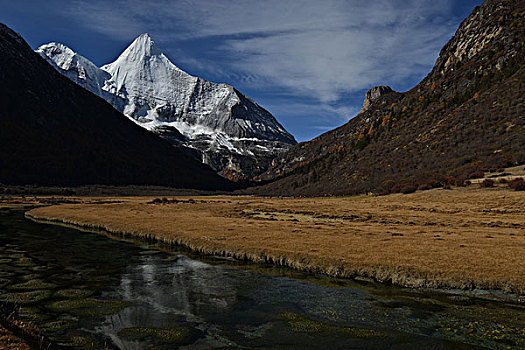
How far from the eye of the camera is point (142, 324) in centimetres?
1608

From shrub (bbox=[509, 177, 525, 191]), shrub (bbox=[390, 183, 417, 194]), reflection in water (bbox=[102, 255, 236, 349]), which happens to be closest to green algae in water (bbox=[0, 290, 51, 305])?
reflection in water (bbox=[102, 255, 236, 349])

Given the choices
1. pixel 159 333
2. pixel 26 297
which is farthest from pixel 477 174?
pixel 26 297

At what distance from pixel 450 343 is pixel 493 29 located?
19249cm

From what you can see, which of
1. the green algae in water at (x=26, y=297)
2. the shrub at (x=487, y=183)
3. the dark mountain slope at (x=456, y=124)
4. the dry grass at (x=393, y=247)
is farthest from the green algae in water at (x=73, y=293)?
the dark mountain slope at (x=456, y=124)

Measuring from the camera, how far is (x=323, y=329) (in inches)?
614

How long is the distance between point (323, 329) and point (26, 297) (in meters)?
16.2

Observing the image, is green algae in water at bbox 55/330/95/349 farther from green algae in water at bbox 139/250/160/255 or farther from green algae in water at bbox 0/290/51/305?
green algae in water at bbox 139/250/160/255

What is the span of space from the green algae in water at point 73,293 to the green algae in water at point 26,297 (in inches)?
25.8

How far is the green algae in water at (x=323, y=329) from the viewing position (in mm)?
14867

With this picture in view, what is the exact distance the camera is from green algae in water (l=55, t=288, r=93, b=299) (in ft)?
65.8

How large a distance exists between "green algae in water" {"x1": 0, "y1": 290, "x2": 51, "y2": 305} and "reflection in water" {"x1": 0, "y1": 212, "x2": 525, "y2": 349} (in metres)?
0.07

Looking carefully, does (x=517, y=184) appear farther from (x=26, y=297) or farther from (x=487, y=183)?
(x=26, y=297)

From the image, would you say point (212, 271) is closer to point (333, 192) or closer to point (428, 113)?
point (333, 192)

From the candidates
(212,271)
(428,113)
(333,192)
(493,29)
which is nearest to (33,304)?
Result: (212,271)
